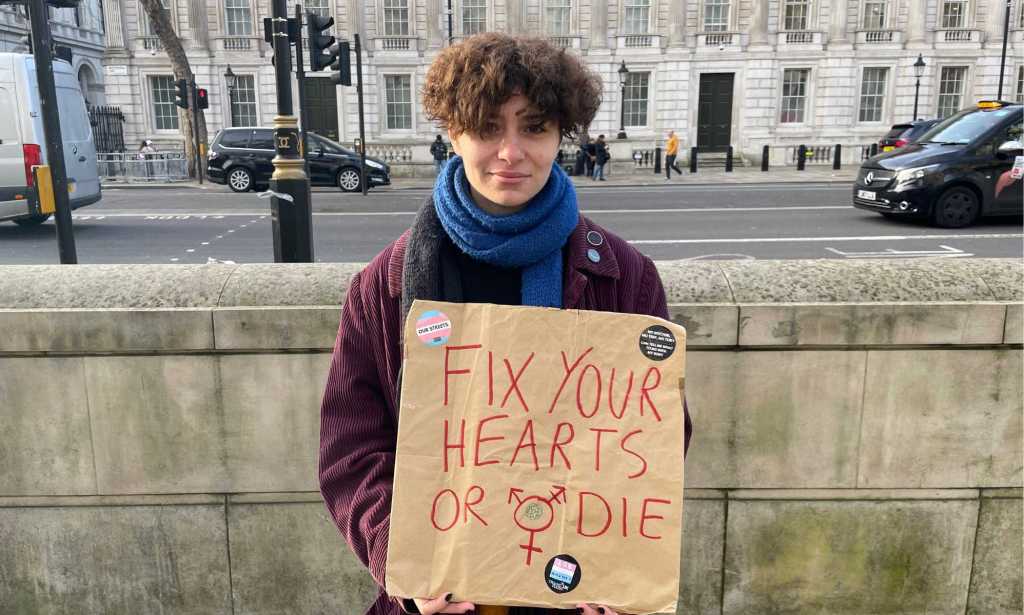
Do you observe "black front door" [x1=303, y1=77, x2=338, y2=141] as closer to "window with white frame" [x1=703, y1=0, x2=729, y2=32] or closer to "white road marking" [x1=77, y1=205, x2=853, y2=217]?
"window with white frame" [x1=703, y1=0, x2=729, y2=32]

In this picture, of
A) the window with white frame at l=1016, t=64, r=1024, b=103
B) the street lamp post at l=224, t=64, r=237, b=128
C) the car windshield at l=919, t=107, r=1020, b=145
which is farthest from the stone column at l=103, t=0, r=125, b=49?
the window with white frame at l=1016, t=64, r=1024, b=103

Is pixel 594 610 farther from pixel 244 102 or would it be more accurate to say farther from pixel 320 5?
pixel 244 102

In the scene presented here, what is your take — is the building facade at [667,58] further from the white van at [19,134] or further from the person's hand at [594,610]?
the person's hand at [594,610]

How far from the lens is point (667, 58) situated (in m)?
35.8

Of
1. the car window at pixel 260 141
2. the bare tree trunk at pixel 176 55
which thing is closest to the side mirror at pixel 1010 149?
the car window at pixel 260 141

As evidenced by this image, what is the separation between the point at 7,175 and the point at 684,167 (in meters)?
27.2

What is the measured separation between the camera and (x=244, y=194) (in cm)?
2231

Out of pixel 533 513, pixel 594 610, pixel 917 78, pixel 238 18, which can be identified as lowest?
pixel 594 610

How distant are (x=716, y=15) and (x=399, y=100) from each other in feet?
48.2

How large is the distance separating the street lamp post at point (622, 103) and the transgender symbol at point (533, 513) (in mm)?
33405

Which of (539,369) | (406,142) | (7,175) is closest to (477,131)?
(539,369)

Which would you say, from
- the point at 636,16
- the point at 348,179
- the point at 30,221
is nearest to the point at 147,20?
the point at 348,179

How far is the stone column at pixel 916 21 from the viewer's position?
117 ft

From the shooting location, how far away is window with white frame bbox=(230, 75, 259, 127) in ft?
119
